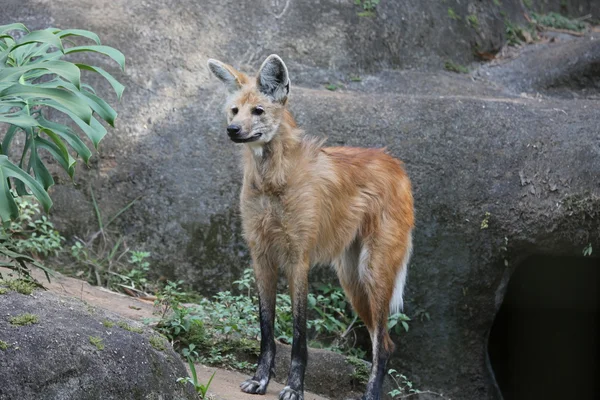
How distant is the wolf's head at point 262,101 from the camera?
4.51m

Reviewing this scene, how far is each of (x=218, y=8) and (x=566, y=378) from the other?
17.9 feet

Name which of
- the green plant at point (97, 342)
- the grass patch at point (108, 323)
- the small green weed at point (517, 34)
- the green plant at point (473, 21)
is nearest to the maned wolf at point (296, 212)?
the grass patch at point (108, 323)

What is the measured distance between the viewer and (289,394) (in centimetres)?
432

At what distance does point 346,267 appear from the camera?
17.4 ft

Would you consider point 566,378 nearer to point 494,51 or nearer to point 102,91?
point 494,51

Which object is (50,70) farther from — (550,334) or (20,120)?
(550,334)

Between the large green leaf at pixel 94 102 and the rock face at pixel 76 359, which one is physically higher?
the large green leaf at pixel 94 102

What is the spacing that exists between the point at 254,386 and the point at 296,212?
1.05 m

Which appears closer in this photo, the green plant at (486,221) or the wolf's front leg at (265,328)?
the wolf's front leg at (265,328)

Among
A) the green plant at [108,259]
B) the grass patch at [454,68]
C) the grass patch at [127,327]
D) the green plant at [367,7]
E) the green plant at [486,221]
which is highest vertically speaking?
the green plant at [367,7]

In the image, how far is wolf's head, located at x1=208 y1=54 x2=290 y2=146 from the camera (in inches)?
178

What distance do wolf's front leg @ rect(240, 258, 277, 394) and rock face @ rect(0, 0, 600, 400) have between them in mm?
1431

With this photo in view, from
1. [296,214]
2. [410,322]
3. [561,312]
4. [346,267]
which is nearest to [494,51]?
[561,312]

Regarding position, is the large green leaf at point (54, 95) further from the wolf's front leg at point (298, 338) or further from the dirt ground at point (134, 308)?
the wolf's front leg at point (298, 338)
